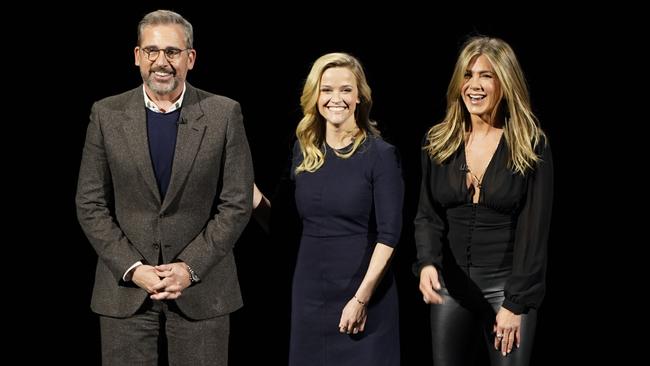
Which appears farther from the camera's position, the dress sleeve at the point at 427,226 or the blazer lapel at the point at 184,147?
the dress sleeve at the point at 427,226

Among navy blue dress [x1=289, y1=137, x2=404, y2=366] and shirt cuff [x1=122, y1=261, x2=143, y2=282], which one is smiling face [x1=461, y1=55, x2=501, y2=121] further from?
shirt cuff [x1=122, y1=261, x2=143, y2=282]

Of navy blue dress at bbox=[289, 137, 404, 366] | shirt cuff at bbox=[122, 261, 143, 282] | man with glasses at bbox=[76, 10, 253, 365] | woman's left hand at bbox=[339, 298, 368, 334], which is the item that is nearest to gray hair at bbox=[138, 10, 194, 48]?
man with glasses at bbox=[76, 10, 253, 365]

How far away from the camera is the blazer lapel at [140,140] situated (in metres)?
5.22

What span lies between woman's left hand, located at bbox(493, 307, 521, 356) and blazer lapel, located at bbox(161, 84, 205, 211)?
67.3 inches

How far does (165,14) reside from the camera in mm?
5301

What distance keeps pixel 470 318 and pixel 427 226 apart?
0.52 meters

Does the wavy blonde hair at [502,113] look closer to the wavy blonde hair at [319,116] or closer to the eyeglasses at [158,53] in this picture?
the wavy blonde hair at [319,116]

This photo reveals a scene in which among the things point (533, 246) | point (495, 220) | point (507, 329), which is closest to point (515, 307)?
point (507, 329)

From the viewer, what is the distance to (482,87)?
5.30 meters

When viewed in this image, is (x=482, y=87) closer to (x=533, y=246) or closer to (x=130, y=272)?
(x=533, y=246)

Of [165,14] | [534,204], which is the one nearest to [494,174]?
[534,204]

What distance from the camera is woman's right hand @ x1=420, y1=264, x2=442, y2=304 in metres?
5.32

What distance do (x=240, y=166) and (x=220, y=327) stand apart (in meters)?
0.83

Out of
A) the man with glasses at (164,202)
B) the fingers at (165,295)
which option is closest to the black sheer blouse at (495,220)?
the man with glasses at (164,202)
